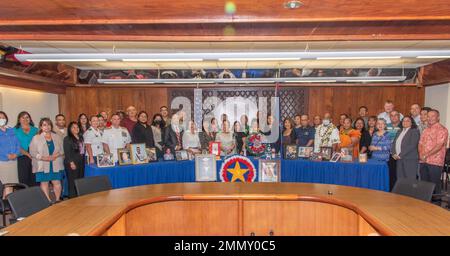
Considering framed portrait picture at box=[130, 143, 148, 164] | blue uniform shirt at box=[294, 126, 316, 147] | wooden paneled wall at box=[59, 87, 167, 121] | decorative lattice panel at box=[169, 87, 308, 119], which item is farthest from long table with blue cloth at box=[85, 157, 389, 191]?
wooden paneled wall at box=[59, 87, 167, 121]

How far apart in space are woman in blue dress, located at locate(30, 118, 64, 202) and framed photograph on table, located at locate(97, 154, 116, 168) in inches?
28.0

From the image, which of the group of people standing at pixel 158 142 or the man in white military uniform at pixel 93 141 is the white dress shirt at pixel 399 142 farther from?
the man in white military uniform at pixel 93 141

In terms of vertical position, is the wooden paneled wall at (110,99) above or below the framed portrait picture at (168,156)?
above

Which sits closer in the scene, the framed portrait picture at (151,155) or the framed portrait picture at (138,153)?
the framed portrait picture at (138,153)

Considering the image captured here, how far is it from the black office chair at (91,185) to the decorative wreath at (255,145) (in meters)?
2.93

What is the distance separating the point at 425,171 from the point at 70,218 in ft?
16.9

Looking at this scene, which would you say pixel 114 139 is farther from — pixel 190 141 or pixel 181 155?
pixel 190 141

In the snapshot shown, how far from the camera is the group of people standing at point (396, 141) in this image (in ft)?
14.9

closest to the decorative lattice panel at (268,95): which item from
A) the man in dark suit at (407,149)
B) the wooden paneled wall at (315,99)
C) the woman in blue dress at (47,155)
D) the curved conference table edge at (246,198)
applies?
the wooden paneled wall at (315,99)

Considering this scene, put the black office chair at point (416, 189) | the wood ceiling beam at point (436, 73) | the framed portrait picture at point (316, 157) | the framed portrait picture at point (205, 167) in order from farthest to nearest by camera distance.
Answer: the wood ceiling beam at point (436, 73) → the framed portrait picture at point (316, 157) → the framed portrait picture at point (205, 167) → the black office chair at point (416, 189)

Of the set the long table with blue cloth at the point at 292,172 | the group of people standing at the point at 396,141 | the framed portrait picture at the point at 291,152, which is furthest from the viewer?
the framed portrait picture at the point at 291,152

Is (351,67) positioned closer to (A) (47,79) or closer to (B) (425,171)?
(B) (425,171)

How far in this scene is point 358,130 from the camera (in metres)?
5.90

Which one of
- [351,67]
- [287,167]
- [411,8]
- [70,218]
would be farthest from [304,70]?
[70,218]
